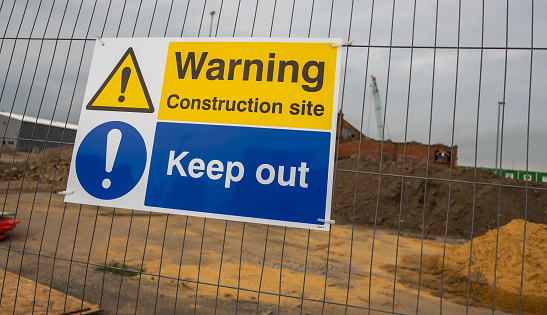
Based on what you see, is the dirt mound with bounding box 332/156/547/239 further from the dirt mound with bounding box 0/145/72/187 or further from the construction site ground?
the dirt mound with bounding box 0/145/72/187

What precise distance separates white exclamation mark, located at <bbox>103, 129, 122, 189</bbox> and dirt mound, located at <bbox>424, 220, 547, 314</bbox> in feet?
27.5

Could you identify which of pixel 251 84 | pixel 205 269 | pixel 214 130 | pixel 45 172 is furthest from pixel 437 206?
pixel 45 172

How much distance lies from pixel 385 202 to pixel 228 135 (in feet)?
72.1

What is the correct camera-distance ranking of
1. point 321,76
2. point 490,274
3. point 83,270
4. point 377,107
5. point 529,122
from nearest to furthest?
1. point 529,122
2. point 321,76
3. point 83,270
4. point 490,274
5. point 377,107

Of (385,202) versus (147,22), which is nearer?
(147,22)

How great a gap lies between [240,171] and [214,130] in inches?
17.9

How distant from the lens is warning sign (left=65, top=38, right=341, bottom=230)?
9.77 ft

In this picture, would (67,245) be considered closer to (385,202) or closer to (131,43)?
(131,43)

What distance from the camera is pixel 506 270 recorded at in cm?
952

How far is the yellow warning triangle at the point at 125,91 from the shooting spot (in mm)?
3348

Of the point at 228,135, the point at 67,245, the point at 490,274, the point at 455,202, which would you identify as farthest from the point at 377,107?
the point at 228,135

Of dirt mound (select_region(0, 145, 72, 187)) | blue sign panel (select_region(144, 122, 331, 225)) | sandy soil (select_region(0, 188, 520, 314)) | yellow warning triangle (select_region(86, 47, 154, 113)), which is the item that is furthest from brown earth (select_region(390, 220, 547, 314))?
dirt mound (select_region(0, 145, 72, 187))

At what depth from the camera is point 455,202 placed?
22.8 metres

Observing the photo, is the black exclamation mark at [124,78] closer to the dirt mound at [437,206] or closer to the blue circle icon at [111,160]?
the blue circle icon at [111,160]
